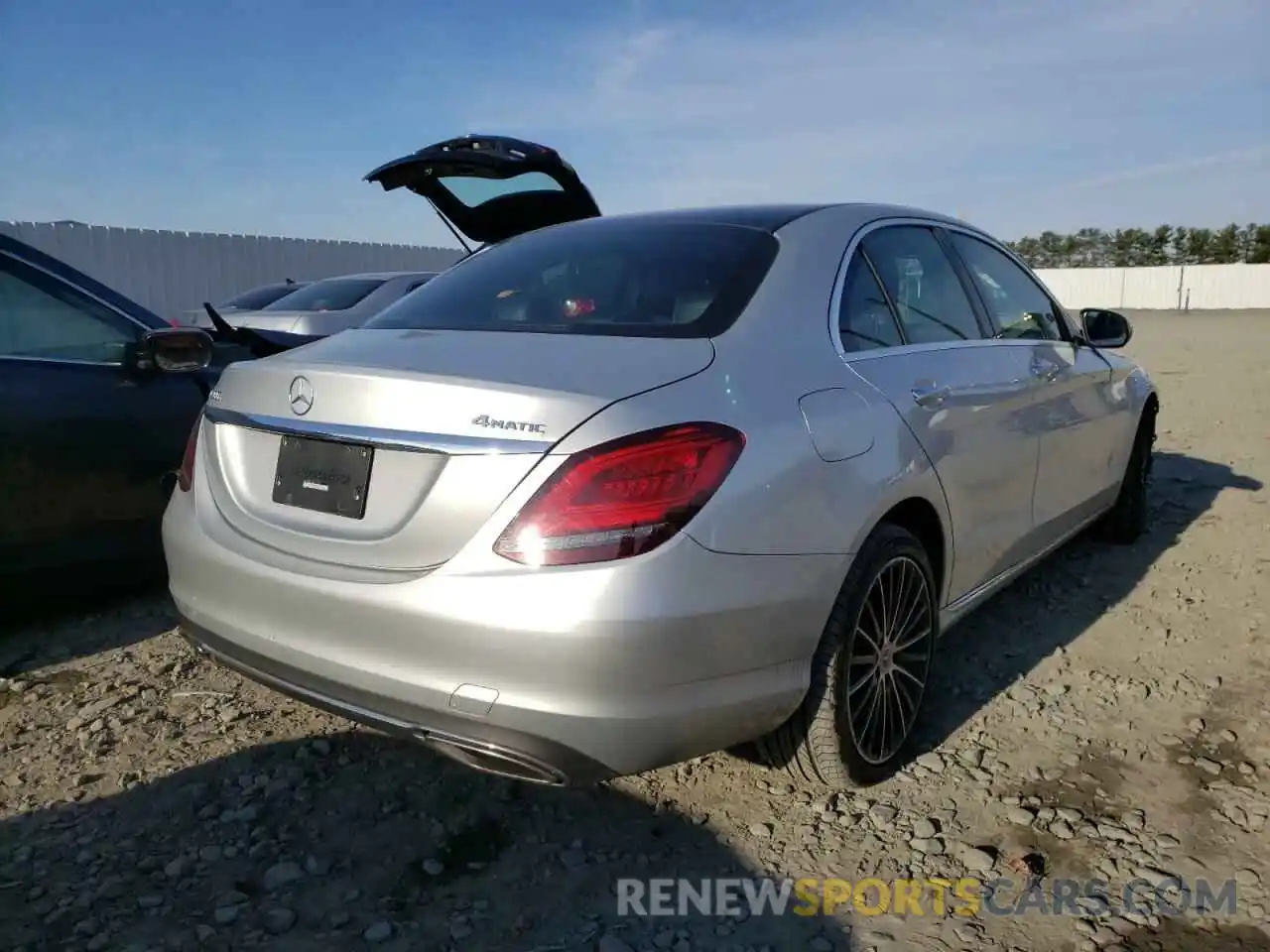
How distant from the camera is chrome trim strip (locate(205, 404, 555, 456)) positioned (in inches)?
68.4

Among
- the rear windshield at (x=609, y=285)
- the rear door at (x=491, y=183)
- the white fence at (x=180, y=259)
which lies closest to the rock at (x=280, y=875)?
the rear windshield at (x=609, y=285)

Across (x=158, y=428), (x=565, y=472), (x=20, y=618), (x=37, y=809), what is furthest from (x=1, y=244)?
(x=565, y=472)

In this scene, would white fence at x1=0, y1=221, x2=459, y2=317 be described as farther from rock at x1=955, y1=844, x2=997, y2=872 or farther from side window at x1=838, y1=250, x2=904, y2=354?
rock at x1=955, y1=844, x2=997, y2=872

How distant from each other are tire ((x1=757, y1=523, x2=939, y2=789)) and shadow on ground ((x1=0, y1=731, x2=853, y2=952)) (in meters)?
0.31

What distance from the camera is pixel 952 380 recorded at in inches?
106

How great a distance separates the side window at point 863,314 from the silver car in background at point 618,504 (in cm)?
1

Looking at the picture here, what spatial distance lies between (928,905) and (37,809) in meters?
2.19

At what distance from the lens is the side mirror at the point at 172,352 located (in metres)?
3.43

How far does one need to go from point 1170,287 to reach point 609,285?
47.2m

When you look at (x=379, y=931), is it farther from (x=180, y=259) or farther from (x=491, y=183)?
(x=180, y=259)

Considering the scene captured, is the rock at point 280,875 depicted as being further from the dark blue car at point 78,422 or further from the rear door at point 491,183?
the rear door at point 491,183

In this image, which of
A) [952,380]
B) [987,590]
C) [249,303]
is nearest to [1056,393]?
[987,590]

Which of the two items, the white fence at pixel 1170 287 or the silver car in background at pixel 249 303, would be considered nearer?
the silver car in background at pixel 249 303

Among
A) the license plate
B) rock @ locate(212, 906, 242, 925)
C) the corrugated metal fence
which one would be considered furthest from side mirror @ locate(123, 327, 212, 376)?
the corrugated metal fence
